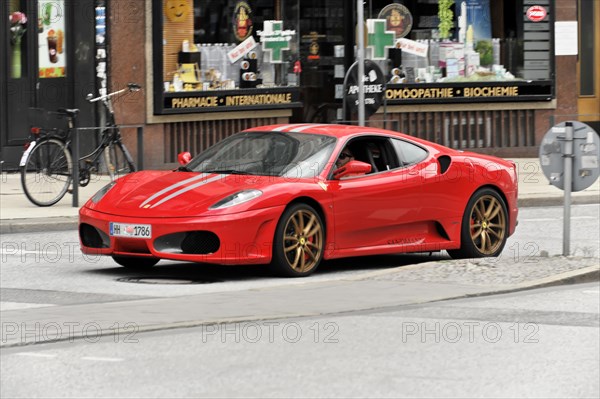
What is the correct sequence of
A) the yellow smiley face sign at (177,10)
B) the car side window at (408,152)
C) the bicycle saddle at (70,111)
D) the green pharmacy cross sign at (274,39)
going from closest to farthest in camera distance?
the car side window at (408,152) < the bicycle saddle at (70,111) < the yellow smiley face sign at (177,10) < the green pharmacy cross sign at (274,39)

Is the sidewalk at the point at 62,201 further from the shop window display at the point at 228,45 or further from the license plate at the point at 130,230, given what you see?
the license plate at the point at 130,230

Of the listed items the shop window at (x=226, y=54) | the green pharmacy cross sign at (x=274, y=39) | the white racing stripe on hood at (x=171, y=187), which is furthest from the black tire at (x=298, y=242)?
the green pharmacy cross sign at (x=274, y=39)

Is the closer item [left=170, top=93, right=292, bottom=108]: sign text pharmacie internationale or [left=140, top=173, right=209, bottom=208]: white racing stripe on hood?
[left=140, top=173, right=209, bottom=208]: white racing stripe on hood

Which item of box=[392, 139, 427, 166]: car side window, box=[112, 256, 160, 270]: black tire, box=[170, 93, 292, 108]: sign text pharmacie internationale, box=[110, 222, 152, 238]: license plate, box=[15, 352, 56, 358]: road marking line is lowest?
box=[15, 352, 56, 358]: road marking line

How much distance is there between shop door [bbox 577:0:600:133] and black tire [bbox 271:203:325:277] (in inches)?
637

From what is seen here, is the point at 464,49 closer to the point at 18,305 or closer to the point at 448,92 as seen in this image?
the point at 448,92

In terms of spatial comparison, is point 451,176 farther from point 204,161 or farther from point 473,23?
point 473,23

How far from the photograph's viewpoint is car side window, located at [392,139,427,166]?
14.2 meters

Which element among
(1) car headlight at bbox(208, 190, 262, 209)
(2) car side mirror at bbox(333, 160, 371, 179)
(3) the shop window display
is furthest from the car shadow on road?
(3) the shop window display

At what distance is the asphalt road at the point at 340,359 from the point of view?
8180 mm

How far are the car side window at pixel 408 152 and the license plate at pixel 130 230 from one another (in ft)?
8.99

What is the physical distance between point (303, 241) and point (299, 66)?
500 inches

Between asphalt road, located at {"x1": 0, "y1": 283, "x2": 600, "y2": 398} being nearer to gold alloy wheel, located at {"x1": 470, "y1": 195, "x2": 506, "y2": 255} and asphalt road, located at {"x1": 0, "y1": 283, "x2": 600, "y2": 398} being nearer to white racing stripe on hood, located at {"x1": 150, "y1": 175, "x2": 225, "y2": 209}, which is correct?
white racing stripe on hood, located at {"x1": 150, "y1": 175, "x2": 225, "y2": 209}

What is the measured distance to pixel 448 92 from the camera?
26.5 metres
